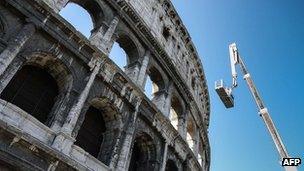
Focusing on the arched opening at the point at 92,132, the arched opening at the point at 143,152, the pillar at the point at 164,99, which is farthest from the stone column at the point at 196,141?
the arched opening at the point at 92,132

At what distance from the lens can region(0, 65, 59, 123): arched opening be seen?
29.3 ft

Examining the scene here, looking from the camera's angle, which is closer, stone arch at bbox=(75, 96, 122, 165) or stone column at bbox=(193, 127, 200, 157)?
stone arch at bbox=(75, 96, 122, 165)

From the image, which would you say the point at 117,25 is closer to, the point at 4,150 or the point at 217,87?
the point at 217,87

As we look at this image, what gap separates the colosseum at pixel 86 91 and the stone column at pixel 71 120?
27mm

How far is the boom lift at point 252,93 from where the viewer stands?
10.9m

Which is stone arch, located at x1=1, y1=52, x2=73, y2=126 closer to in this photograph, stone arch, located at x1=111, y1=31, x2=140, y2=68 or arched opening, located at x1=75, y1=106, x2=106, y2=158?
arched opening, located at x1=75, y1=106, x2=106, y2=158

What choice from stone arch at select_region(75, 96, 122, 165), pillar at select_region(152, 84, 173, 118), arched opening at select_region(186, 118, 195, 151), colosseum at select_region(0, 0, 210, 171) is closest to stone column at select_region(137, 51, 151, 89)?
colosseum at select_region(0, 0, 210, 171)

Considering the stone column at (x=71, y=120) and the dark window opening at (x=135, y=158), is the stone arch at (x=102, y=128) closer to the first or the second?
the stone column at (x=71, y=120)

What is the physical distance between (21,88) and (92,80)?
2118 millimetres

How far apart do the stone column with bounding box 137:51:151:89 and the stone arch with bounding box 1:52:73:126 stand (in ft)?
11.0

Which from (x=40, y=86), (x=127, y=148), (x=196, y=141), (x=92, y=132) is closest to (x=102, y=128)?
(x=92, y=132)

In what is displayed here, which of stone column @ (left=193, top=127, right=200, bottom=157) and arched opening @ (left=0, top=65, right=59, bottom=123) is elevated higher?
stone column @ (left=193, top=127, right=200, bottom=157)

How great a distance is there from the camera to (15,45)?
8648mm

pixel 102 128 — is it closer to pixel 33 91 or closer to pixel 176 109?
pixel 33 91
